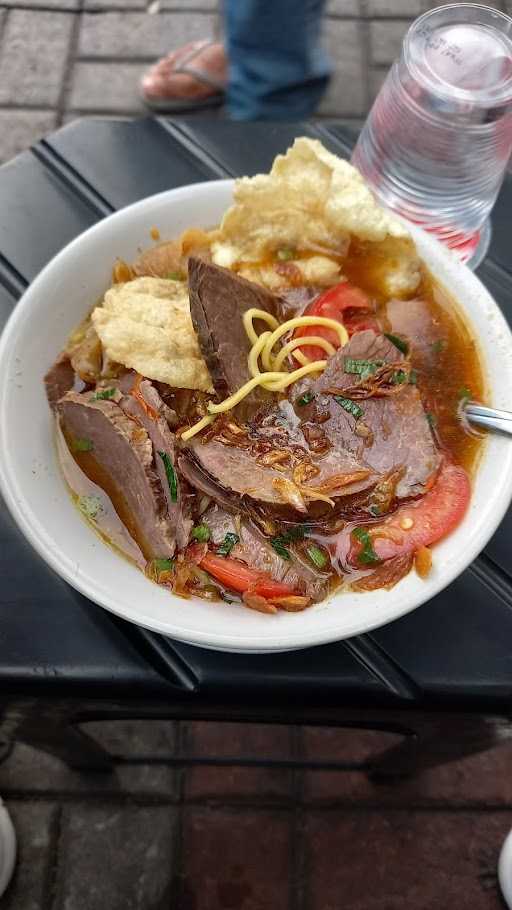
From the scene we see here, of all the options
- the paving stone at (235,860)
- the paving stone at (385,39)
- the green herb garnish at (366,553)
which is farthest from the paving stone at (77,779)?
the paving stone at (385,39)

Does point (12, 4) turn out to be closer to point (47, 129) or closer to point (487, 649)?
point (47, 129)

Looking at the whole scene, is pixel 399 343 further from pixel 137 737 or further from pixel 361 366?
pixel 137 737

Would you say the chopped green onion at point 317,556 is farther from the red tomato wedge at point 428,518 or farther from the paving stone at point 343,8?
the paving stone at point 343,8

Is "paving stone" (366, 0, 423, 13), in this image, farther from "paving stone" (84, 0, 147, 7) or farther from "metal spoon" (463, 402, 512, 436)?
"metal spoon" (463, 402, 512, 436)

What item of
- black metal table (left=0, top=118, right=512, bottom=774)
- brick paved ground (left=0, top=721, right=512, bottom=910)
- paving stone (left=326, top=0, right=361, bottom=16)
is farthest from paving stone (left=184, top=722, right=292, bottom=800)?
paving stone (left=326, top=0, right=361, bottom=16)

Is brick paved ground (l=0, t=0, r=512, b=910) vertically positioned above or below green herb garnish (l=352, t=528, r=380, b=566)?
below

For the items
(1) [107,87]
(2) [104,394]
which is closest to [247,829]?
(2) [104,394]

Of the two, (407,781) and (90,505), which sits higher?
(90,505)

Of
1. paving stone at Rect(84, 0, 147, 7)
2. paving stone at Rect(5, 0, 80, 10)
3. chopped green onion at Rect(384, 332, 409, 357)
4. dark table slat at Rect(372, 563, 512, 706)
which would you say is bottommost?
dark table slat at Rect(372, 563, 512, 706)
